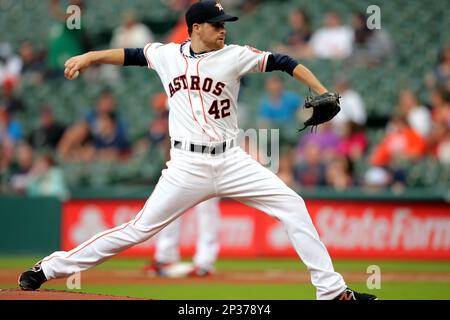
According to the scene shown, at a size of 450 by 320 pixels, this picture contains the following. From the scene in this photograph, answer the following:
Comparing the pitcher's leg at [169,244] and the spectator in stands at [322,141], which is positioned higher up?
the spectator in stands at [322,141]

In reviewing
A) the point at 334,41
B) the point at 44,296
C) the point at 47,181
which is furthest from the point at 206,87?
the point at 334,41

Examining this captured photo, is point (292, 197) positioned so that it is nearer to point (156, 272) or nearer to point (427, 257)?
point (156, 272)

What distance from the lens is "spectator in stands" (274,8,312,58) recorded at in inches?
626

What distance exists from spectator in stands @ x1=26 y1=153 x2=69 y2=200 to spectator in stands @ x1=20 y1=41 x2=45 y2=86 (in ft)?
10.1

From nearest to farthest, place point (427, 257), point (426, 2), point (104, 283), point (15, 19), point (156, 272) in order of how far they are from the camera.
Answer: point (104, 283)
point (156, 272)
point (427, 257)
point (426, 2)
point (15, 19)

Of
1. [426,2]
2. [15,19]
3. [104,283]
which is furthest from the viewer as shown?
[15,19]

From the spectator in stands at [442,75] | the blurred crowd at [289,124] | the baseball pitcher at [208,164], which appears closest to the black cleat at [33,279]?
the baseball pitcher at [208,164]

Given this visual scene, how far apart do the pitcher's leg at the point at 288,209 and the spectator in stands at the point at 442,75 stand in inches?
331

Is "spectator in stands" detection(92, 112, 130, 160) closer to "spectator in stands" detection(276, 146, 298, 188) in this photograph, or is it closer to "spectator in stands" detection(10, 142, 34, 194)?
"spectator in stands" detection(10, 142, 34, 194)

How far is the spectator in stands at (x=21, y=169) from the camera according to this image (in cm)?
1413

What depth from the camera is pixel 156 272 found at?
10711 millimetres

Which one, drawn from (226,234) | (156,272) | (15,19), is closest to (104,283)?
(156,272)

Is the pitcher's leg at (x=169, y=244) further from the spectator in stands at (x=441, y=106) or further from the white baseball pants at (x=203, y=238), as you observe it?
the spectator in stands at (x=441, y=106)

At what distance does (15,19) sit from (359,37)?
7.70 m
